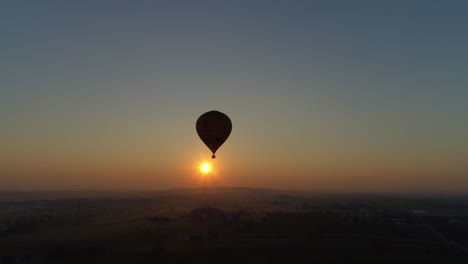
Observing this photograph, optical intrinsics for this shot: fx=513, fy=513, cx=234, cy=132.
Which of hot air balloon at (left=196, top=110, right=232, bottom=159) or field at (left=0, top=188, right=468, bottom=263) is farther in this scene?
field at (left=0, top=188, right=468, bottom=263)

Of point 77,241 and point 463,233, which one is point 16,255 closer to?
point 77,241

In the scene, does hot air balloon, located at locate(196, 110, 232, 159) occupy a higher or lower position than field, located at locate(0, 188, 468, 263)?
higher

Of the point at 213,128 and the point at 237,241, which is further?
the point at 237,241

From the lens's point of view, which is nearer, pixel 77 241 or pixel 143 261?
pixel 143 261

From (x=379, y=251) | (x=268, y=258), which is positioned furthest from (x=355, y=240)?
(x=268, y=258)

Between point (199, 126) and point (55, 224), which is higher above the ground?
point (199, 126)

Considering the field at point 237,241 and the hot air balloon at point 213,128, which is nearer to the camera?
the hot air balloon at point 213,128

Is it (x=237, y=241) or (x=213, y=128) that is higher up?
(x=213, y=128)

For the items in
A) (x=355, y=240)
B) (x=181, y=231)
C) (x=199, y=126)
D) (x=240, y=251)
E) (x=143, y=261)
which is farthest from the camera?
(x=181, y=231)
